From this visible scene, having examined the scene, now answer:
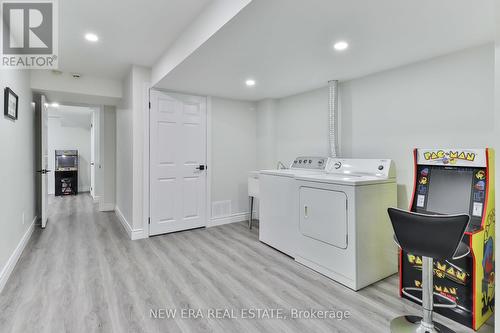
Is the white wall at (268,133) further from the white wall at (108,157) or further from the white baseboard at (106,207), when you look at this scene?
the white baseboard at (106,207)

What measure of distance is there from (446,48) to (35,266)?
4.56 meters

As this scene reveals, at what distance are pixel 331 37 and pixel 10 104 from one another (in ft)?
10.2

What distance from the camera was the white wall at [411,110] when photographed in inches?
85.7

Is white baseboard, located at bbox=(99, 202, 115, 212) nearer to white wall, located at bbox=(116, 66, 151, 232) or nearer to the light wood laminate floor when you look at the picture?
the light wood laminate floor

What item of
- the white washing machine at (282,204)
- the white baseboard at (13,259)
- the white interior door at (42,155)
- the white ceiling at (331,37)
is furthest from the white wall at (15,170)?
the white washing machine at (282,204)

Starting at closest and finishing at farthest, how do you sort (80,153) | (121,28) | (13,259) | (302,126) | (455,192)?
1. (455,192)
2. (121,28)
3. (13,259)
4. (302,126)
5. (80,153)

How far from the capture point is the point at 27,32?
2.62 metres

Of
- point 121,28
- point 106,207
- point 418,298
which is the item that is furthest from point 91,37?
point 418,298

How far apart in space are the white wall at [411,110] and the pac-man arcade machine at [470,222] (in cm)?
39

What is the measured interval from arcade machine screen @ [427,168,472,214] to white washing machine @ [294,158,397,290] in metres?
0.44

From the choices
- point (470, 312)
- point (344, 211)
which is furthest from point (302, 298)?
point (470, 312)

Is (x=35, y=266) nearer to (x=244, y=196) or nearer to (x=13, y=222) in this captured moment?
(x=13, y=222)

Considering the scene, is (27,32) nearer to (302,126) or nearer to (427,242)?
(302,126)

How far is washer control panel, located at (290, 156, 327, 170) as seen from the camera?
330 centimetres
